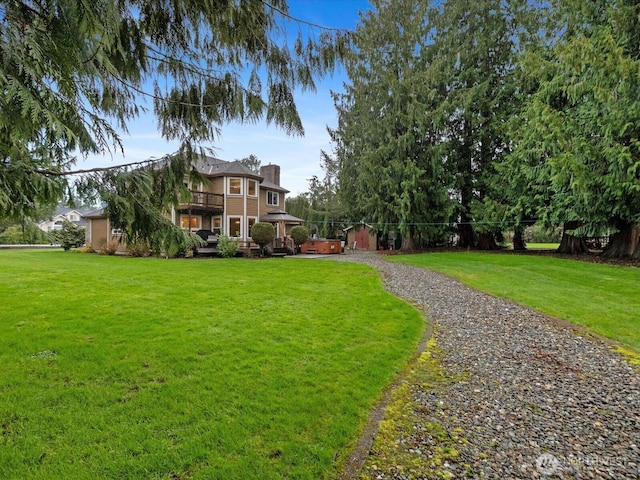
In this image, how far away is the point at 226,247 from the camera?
17.1 m

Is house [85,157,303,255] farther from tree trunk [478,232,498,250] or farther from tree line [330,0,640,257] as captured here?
tree trunk [478,232,498,250]

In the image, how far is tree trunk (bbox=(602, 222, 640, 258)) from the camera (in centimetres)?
1447

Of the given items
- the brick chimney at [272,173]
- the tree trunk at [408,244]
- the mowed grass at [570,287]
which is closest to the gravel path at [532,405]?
the mowed grass at [570,287]

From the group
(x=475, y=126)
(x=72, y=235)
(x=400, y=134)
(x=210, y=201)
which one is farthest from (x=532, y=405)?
(x=72, y=235)

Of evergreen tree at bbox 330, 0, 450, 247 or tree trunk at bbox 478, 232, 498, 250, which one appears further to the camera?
tree trunk at bbox 478, 232, 498, 250

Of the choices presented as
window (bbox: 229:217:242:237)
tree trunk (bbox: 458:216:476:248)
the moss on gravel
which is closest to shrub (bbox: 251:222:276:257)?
window (bbox: 229:217:242:237)

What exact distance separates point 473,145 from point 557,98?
15.8 feet

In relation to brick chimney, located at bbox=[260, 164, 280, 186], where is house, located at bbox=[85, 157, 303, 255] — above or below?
below

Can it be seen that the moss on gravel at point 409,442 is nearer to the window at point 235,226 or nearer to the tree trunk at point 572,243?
the window at point 235,226

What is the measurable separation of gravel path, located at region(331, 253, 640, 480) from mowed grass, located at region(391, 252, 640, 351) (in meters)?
0.84

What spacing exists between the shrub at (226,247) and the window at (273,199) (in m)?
6.39

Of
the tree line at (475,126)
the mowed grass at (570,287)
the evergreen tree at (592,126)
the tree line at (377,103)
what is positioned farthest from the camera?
the tree line at (475,126)

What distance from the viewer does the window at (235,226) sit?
2072cm

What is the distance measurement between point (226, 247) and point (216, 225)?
15.1 ft
